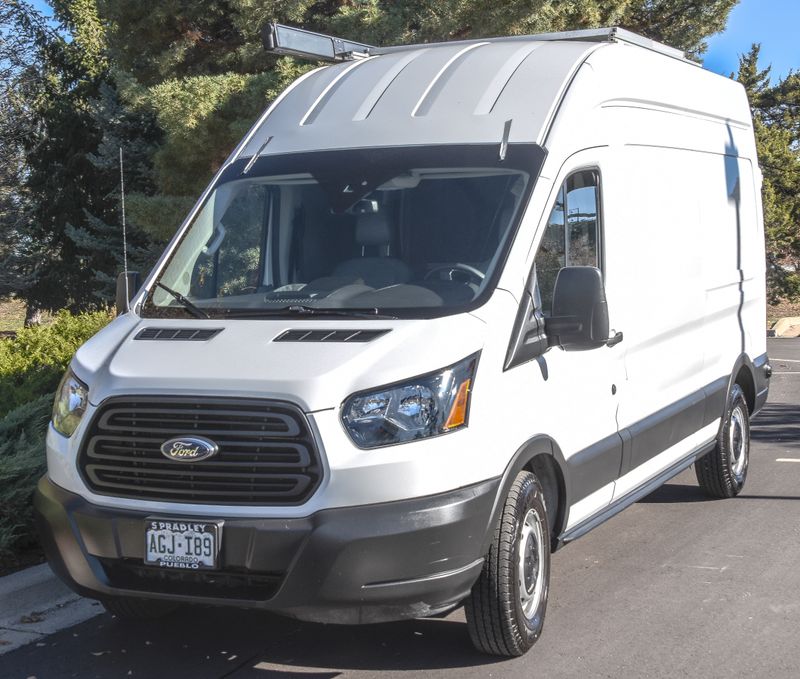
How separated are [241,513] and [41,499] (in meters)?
1.06

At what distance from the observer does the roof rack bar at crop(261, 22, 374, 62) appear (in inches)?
253

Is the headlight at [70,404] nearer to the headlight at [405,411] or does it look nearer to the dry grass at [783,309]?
the headlight at [405,411]

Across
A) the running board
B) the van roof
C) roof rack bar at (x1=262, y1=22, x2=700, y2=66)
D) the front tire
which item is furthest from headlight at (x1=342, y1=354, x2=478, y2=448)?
roof rack bar at (x1=262, y1=22, x2=700, y2=66)

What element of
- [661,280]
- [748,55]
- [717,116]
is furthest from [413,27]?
[748,55]

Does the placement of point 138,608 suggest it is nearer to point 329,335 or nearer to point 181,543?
point 181,543

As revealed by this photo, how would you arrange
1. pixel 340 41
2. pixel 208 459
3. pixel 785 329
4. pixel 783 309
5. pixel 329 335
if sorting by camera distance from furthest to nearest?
pixel 783 309, pixel 785 329, pixel 340 41, pixel 329 335, pixel 208 459

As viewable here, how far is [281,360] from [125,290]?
153 centimetres

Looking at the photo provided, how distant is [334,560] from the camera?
14.2 ft

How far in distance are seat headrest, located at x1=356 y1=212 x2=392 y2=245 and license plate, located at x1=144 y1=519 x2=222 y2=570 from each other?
163cm

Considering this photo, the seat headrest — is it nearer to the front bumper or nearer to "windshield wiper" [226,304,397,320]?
"windshield wiper" [226,304,397,320]

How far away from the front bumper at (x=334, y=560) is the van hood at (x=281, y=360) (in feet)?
1.56

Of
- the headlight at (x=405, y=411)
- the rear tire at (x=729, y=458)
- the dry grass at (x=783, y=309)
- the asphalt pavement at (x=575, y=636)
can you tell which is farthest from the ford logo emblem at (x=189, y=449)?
the dry grass at (x=783, y=309)

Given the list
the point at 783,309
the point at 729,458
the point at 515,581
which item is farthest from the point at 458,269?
the point at 783,309

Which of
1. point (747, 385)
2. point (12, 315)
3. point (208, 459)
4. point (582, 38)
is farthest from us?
point (12, 315)
